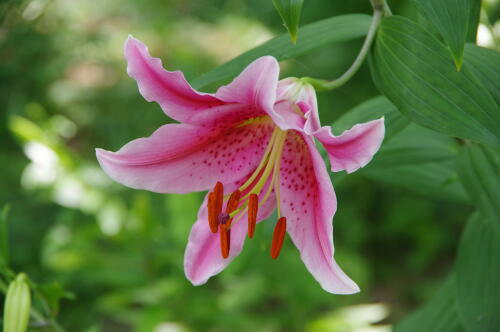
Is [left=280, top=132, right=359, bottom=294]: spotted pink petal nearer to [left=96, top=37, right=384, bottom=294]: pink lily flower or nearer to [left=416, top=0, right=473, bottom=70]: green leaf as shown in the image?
[left=96, top=37, right=384, bottom=294]: pink lily flower

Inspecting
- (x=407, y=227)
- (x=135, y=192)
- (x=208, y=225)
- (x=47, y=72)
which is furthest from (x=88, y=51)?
(x=208, y=225)

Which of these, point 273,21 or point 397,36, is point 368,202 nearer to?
point 273,21

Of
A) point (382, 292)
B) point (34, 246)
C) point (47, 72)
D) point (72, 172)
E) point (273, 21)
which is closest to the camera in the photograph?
point (34, 246)

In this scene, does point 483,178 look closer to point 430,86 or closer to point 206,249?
point 430,86

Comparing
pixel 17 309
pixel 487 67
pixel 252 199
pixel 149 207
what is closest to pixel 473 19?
pixel 487 67

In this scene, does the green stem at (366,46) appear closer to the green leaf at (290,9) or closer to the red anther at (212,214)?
the green leaf at (290,9)

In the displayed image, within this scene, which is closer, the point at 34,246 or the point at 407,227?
the point at 34,246
